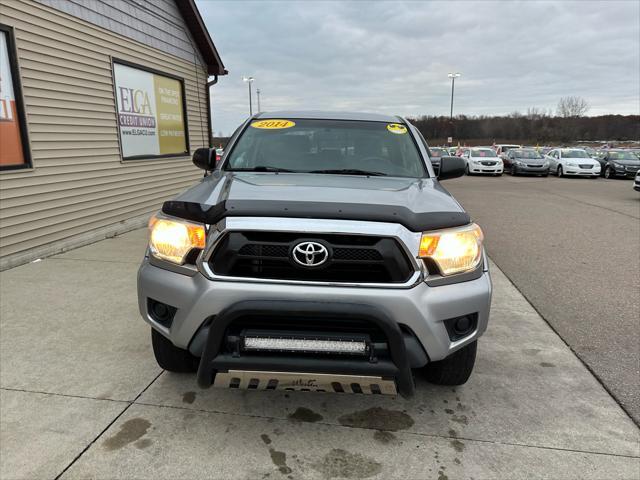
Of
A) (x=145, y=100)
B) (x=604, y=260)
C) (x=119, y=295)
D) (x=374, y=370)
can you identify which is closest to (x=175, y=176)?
(x=145, y=100)

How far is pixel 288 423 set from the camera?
104 inches

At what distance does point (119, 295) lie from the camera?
463cm

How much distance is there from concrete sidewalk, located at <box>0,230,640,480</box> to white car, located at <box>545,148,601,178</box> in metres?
21.5

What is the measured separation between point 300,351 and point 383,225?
27.8 inches

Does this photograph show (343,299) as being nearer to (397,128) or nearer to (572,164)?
(397,128)

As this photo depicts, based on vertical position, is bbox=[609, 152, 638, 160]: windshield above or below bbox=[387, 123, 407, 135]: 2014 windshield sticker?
below

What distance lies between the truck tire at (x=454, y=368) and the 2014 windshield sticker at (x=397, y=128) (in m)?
1.85

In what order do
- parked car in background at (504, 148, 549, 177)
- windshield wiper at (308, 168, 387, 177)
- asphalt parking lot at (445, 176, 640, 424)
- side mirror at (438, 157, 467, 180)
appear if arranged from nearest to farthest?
windshield wiper at (308, 168, 387, 177), asphalt parking lot at (445, 176, 640, 424), side mirror at (438, 157, 467, 180), parked car in background at (504, 148, 549, 177)

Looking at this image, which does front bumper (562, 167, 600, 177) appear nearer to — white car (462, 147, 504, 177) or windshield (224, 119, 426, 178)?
white car (462, 147, 504, 177)

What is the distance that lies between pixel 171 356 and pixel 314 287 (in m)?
1.19

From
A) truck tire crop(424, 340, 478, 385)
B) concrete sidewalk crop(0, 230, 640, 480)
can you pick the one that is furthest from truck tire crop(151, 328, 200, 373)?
truck tire crop(424, 340, 478, 385)

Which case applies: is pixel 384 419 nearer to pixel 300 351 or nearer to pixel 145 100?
pixel 300 351

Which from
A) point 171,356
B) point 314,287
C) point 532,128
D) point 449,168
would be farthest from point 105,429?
point 532,128

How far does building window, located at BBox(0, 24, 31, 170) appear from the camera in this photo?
555cm
